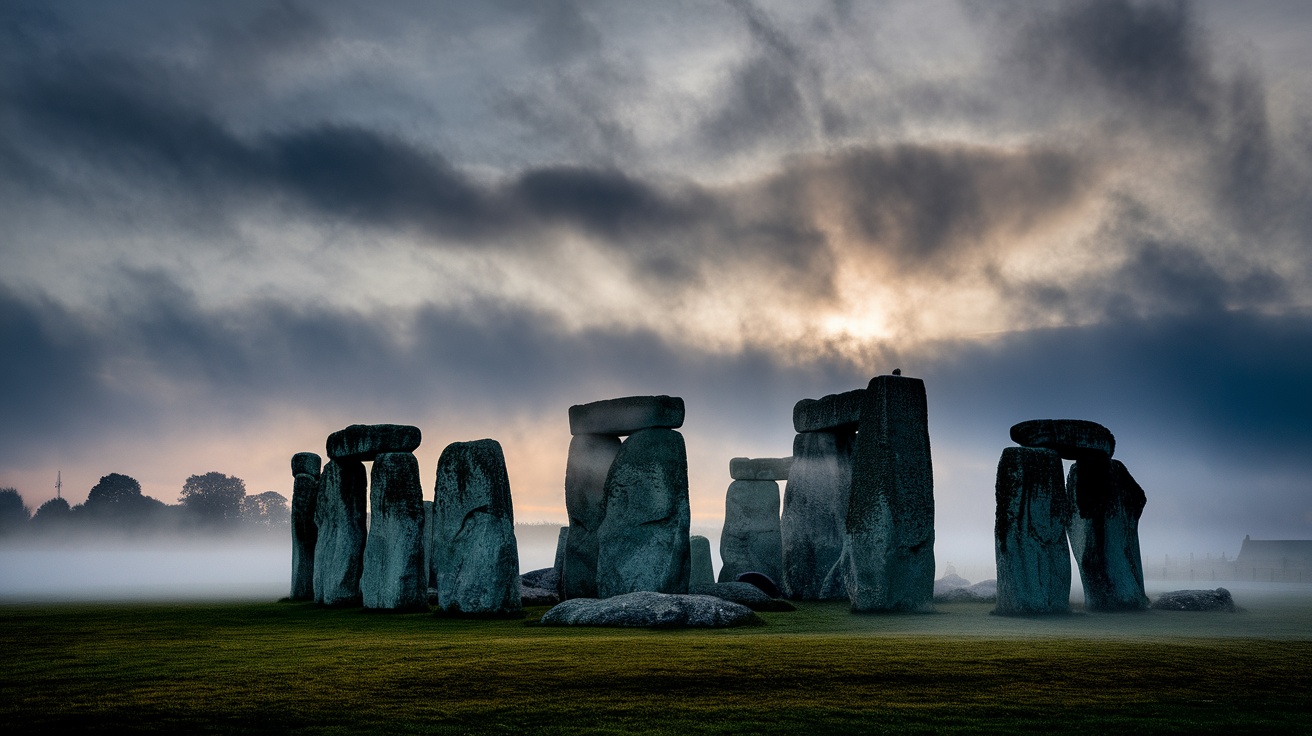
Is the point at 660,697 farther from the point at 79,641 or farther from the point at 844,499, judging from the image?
the point at 844,499

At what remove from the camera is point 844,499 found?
18844mm

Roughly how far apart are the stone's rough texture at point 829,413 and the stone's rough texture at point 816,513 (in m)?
0.28

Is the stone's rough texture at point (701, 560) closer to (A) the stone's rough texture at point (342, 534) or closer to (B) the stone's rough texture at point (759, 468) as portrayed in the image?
(B) the stone's rough texture at point (759, 468)

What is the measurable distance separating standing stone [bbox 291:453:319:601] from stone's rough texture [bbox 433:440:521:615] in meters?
4.93

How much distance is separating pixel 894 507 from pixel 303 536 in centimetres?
1023

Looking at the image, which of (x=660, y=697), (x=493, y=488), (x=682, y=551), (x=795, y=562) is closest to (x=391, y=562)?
(x=493, y=488)

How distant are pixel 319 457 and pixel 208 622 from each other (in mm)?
6065

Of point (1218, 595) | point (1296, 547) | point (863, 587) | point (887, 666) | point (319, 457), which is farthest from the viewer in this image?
point (1296, 547)

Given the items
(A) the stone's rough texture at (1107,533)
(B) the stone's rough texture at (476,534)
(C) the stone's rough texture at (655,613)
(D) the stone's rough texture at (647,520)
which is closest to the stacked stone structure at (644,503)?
(D) the stone's rough texture at (647,520)

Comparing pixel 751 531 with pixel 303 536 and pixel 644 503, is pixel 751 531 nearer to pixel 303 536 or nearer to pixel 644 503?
pixel 644 503

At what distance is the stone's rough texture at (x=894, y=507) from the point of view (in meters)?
13.9

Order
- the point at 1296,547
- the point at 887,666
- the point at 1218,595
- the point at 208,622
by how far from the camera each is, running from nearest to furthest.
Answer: the point at 887,666 → the point at 208,622 → the point at 1218,595 → the point at 1296,547

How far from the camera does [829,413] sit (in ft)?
61.0

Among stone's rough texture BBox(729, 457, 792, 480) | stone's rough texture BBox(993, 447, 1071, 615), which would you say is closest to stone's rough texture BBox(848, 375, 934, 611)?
stone's rough texture BBox(993, 447, 1071, 615)
